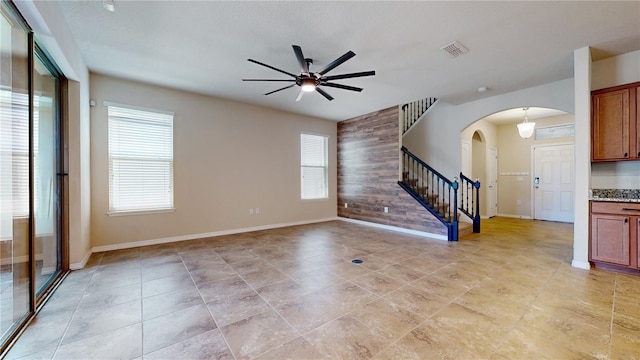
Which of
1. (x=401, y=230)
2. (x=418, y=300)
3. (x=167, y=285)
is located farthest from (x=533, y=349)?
(x=401, y=230)

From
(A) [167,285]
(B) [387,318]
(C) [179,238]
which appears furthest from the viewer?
(C) [179,238]

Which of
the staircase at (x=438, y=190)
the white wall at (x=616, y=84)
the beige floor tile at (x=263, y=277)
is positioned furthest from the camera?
the staircase at (x=438, y=190)

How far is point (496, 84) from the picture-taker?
4.25m

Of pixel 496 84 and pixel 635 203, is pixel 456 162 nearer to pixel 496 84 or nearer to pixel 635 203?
pixel 496 84

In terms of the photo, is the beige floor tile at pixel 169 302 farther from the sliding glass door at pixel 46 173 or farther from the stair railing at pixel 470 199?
the stair railing at pixel 470 199

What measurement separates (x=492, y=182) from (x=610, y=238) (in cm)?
469

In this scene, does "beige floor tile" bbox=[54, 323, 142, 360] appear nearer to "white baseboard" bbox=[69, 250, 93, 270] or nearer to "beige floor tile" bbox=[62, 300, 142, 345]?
"beige floor tile" bbox=[62, 300, 142, 345]

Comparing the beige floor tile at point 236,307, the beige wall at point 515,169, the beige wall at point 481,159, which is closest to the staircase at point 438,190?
the beige wall at point 481,159

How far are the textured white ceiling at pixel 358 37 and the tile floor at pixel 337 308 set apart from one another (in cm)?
280

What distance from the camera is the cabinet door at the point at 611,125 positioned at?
316 cm

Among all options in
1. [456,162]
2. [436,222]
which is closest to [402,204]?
[436,222]

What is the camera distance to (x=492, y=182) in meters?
7.42

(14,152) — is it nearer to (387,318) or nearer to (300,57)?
(300,57)

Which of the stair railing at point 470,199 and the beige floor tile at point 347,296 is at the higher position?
the stair railing at point 470,199
